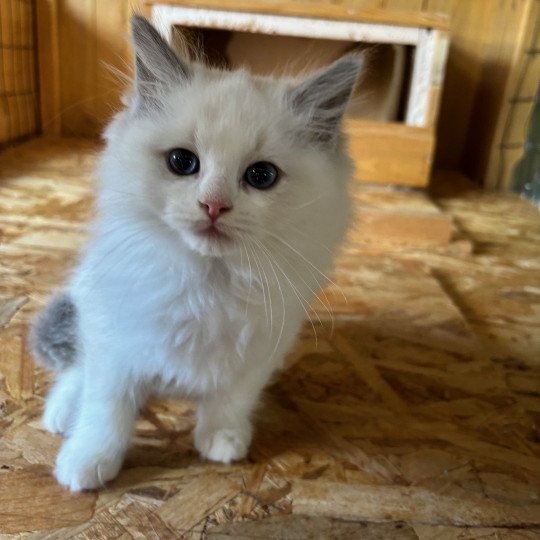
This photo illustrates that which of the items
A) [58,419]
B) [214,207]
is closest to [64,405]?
[58,419]

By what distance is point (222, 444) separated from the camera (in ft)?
3.27

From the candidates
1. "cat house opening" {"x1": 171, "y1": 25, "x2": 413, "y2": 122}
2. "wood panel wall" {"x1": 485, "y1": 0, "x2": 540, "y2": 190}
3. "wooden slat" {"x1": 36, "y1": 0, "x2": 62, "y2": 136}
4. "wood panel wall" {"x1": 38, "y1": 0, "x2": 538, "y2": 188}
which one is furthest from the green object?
"wooden slat" {"x1": 36, "y1": 0, "x2": 62, "y2": 136}

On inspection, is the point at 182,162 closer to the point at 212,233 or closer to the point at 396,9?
the point at 212,233

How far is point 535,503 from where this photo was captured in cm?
96

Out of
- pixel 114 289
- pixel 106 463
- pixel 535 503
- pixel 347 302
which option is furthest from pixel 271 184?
pixel 347 302

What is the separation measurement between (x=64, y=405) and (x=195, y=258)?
1.30 ft

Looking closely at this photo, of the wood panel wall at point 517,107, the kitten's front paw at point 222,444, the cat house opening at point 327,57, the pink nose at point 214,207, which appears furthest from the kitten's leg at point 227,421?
the wood panel wall at point 517,107

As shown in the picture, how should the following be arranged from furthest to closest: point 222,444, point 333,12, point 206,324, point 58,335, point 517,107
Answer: point 517,107
point 333,12
point 58,335
point 222,444
point 206,324

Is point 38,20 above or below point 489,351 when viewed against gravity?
above

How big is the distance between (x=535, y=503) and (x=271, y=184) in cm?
67

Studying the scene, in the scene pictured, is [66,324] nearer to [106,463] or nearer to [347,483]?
[106,463]

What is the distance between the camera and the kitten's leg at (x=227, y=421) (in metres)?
1.00

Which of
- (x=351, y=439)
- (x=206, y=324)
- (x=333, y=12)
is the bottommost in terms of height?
(x=351, y=439)

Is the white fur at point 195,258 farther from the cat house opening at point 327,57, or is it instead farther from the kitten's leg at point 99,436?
the cat house opening at point 327,57
